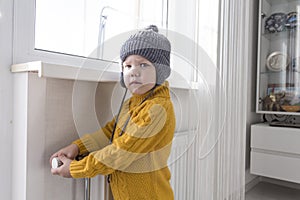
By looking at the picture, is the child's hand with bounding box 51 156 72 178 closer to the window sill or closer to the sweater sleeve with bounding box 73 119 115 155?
the sweater sleeve with bounding box 73 119 115 155

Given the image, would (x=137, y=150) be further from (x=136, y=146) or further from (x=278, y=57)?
(x=278, y=57)

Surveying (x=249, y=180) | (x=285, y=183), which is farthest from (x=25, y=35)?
(x=285, y=183)

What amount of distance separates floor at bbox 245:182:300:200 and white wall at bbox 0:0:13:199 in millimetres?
1609

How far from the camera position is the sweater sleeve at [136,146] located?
53cm

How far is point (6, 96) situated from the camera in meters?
0.66

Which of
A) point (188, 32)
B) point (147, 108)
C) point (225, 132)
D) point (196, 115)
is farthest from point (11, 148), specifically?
point (225, 132)

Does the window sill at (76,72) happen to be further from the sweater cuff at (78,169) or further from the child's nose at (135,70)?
the sweater cuff at (78,169)

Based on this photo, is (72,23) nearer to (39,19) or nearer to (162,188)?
(39,19)

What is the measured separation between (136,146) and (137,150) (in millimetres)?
11

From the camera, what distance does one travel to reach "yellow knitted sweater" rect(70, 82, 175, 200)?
0.54 m

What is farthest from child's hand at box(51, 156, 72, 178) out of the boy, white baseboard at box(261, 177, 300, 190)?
white baseboard at box(261, 177, 300, 190)

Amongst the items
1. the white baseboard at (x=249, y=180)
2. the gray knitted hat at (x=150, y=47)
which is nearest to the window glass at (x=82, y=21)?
the gray knitted hat at (x=150, y=47)

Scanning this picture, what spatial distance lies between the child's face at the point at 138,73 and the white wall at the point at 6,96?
1.08ft

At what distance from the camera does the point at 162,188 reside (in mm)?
653
